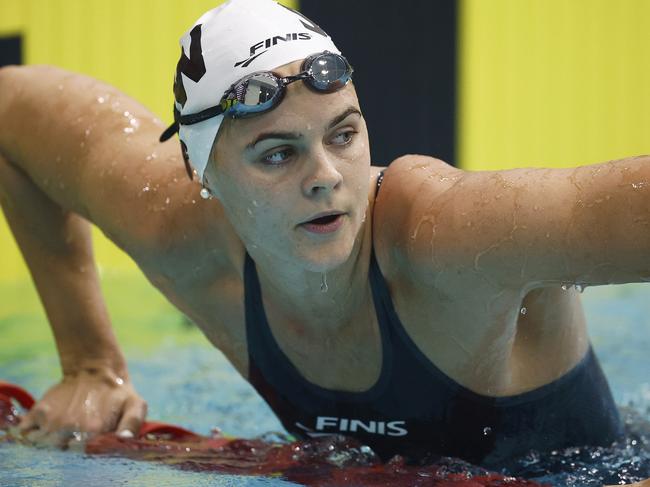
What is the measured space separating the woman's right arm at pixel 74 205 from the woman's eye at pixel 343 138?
2.37 feet

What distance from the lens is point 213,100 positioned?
2123 millimetres

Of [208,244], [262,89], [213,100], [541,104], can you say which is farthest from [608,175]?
[541,104]

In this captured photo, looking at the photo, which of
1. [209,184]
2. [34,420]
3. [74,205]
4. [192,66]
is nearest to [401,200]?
[209,184]

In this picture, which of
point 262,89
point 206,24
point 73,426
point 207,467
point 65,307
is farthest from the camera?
point 65,307

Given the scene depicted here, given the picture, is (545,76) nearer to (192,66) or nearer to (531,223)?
(192,66)

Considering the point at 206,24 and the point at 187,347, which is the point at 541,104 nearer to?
the point at 187,347

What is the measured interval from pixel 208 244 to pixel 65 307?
25.7 inches

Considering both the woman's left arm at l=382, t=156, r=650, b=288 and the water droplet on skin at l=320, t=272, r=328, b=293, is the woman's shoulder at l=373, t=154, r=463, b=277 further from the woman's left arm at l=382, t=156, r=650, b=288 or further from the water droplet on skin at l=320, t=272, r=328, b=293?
the water droplet on skin at l=320, t=272, r=328, b=293

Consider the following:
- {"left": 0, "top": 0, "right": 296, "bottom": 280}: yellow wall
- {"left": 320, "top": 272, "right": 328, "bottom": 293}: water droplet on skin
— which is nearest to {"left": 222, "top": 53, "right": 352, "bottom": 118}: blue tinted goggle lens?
{"left": 320, "top": 272, "right": 328, "bottom": 293}: water droplet on skin

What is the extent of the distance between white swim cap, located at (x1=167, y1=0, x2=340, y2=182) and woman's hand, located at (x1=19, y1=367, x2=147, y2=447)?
900mm

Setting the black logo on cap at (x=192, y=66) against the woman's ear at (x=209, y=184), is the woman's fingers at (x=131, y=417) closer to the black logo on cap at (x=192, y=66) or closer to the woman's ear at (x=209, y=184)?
the woman's ear at (x=209, y=184)

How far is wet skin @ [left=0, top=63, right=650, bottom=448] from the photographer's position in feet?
6.17

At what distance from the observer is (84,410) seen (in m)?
2.85

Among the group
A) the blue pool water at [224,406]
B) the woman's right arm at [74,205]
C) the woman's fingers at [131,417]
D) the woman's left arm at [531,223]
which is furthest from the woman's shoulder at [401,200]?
the woman's fingers at [131,417]
